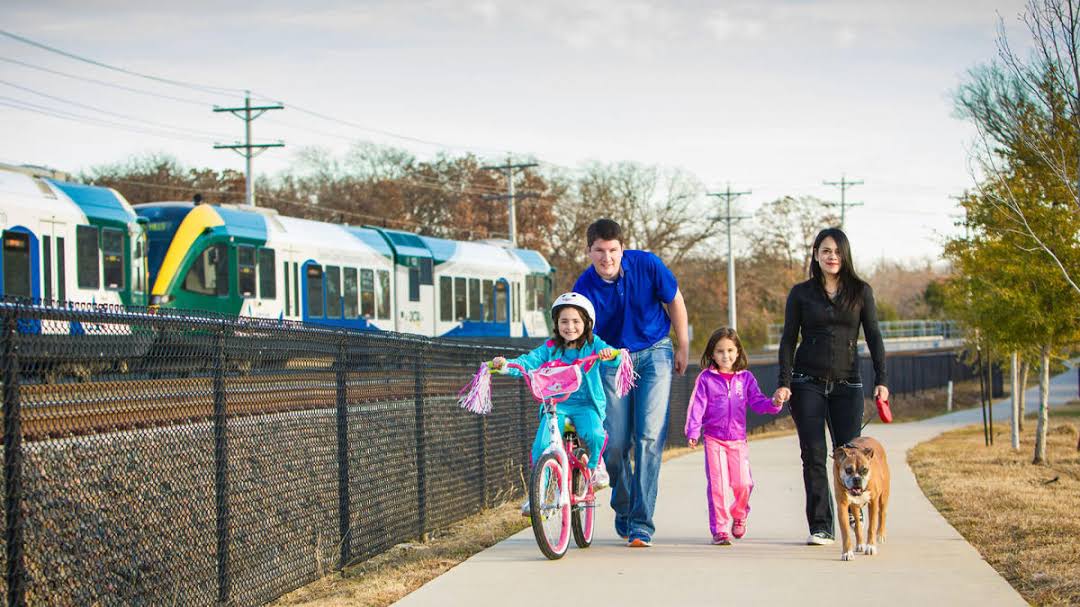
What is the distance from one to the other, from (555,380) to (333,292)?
21.3 meters

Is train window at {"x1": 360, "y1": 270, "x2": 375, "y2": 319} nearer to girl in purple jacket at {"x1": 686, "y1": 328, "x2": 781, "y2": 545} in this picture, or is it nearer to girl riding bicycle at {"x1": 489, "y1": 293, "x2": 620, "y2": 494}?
girl in purple jacket at {"x1": 686, "y1": 328, "x2": 781, "y2": 545}

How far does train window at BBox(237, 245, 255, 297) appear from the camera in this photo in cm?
2444

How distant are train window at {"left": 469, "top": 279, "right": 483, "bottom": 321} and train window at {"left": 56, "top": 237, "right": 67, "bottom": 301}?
16021 mm

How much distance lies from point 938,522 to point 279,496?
488 cm

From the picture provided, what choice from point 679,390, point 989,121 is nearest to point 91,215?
point 679,390

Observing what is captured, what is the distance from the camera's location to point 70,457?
4805 mm

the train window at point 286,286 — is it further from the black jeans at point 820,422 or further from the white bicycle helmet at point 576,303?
the black jeans at point 820,422

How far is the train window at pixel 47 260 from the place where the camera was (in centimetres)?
1927

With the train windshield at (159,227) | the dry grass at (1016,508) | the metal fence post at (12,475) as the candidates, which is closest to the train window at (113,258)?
the train windshield at (159,227)

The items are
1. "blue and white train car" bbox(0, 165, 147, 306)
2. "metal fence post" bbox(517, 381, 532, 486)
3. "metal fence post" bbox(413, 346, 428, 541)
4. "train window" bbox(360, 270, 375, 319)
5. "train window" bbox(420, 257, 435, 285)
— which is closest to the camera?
"metal fence post" bbox(413, 346, 428, 541)

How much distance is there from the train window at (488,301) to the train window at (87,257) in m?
15.9

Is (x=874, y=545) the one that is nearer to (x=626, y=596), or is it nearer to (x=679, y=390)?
(x=626, y=596)

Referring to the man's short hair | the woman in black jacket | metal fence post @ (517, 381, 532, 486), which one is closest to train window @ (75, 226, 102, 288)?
metal fence post @ (517, 381, 532, 486)

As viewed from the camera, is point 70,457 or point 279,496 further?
point 279,496
